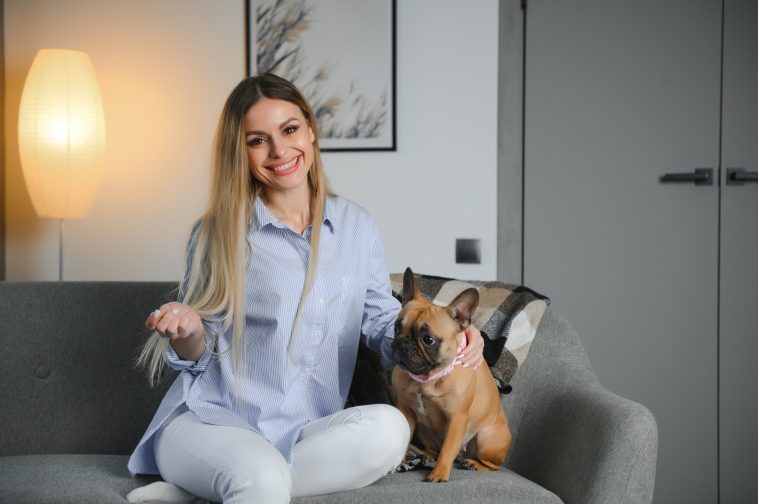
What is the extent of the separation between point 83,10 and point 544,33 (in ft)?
6.12

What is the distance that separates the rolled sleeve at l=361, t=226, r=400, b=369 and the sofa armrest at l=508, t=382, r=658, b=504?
0.45 meters

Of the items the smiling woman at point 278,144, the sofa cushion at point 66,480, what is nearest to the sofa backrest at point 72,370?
the sofa cushion at point 66,480

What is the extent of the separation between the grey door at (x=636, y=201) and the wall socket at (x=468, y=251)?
21 cm

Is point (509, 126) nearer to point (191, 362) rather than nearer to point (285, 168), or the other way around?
point (285, 168)

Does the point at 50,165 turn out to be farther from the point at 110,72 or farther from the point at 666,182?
the point at 666,182

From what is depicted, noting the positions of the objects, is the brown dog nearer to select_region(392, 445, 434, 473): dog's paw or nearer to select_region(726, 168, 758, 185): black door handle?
select_region(392, 445, 434, 473): dog's paw

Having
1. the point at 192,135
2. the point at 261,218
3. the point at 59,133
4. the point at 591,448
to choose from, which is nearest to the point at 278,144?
the point at 261,218

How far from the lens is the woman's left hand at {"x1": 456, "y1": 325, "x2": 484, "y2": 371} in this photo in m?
1.89

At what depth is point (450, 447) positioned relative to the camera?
6.10 ft

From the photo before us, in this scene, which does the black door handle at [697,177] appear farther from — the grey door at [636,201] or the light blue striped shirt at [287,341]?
the light blue striped shirt at [287,341]

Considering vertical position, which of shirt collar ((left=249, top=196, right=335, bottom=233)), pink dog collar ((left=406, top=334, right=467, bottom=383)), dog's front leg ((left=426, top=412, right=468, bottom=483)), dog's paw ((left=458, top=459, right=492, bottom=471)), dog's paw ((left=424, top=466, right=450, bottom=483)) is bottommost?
dog's paw ((left=458, top=459, right=492, bottom=471))

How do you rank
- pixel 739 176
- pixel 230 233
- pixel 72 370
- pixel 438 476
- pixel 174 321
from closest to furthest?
1. pixel 174 321
2. pixel 438 476
3. pixel 230 233
4. pixel 72 370
5. pixel 739 176

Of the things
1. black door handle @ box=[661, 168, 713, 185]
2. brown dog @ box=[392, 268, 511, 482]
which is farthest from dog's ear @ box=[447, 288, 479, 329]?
black door handle @ box=[661, 168, 713, 185]

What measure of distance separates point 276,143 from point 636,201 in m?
1.79
